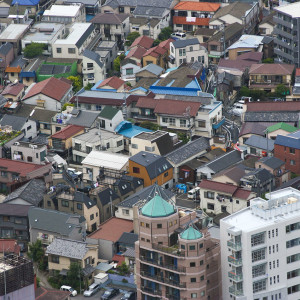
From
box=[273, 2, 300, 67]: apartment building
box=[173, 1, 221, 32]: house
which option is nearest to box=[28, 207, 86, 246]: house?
box=[273, 2, 300, 67]: apartment building

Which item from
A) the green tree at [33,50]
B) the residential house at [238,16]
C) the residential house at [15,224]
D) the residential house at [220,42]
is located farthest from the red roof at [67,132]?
the residential house at [238,16]

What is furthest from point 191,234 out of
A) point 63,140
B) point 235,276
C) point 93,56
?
point 93,56

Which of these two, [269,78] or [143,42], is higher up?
[143,42]

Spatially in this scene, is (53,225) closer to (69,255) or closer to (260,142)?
(69,255)

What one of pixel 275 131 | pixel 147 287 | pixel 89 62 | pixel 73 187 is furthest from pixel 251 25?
pixel 147 287

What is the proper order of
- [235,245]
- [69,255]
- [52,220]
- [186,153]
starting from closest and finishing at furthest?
[235,245], [69,255], [52,220], [186,153]
